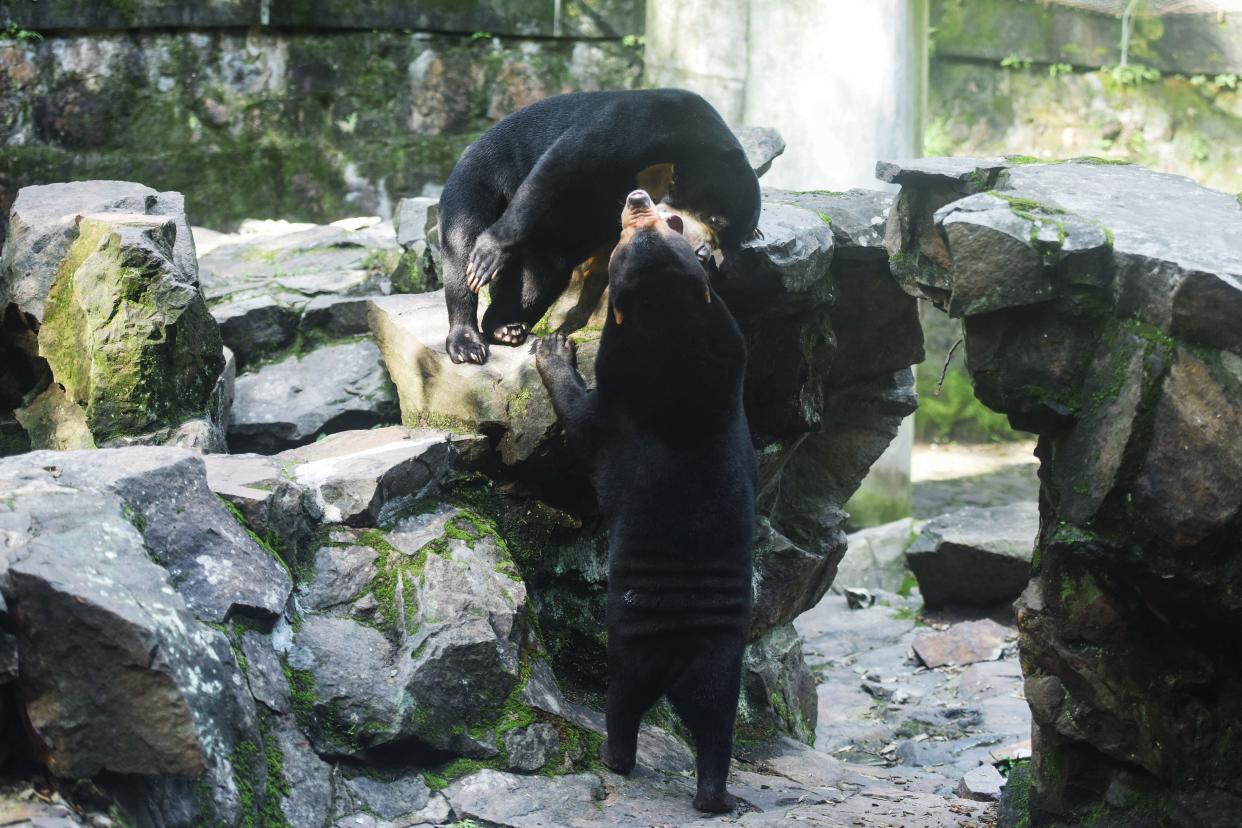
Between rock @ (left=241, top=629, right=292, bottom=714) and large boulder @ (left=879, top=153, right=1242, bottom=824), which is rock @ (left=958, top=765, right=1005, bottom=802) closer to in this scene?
large boulder @ (left=879, top=153, right=1242, bottom=824)

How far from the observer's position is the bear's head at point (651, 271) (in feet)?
14.2

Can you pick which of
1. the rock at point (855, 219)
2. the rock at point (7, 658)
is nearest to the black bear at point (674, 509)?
the rock at point (855, 219)

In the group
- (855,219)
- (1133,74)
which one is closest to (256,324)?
(855,219)

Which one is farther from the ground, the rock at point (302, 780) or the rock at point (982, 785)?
the rock at point (302, 780)

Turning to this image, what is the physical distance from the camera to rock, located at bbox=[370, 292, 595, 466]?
495cm

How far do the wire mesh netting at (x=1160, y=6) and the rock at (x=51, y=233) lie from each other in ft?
24.3

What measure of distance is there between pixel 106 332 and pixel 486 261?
1472mm

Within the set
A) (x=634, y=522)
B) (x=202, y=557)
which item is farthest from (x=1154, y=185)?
(x=202, y=557)

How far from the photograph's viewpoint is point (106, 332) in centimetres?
500

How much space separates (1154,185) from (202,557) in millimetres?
3375

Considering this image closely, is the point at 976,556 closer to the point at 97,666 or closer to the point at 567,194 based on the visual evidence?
the point at 567,194

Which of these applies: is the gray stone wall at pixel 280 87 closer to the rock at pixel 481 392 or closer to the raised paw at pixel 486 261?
the rock at pixel 481 392

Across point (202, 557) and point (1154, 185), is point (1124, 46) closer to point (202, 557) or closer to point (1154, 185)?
point (1154, 185)

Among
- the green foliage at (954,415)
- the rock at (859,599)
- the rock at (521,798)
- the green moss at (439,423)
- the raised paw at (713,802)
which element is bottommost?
the rock at (859,599)
